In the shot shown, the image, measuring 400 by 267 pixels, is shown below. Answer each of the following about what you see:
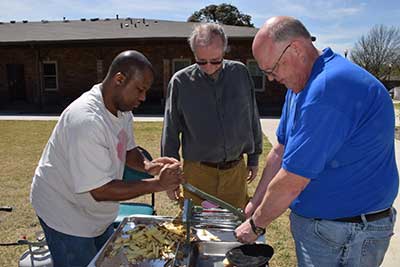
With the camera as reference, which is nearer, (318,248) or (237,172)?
(318,248)

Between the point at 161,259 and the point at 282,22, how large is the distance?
1.19 meters

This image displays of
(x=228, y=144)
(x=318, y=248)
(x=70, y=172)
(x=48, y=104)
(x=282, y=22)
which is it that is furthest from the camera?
(x=48, y=104)

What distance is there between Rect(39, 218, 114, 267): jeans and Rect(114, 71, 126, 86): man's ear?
31.8 inches

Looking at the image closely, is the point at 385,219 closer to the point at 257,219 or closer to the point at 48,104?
the point at 257,219

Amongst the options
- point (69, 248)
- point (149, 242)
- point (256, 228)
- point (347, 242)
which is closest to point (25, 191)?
point (69, 248)

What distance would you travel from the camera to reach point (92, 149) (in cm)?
178

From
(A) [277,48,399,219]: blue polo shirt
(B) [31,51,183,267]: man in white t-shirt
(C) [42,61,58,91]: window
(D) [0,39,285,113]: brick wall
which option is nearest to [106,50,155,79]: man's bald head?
(B) [31,51,183,267]: man in white t-shirt

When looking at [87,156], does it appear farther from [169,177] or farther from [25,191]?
[25,191]

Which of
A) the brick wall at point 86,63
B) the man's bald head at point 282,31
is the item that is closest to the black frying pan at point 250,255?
the man's bald head at point 282,31

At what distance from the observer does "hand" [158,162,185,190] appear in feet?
6.55

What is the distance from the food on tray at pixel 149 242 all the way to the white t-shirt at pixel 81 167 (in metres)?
0.18

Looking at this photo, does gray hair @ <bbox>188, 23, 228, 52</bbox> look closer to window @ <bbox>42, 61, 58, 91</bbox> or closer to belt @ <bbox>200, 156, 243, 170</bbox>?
belt @ <bbox>200, 156, 243, 170</bbox>

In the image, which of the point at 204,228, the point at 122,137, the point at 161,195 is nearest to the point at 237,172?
the point at 204,228

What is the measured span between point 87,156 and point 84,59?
1749 centimetres
